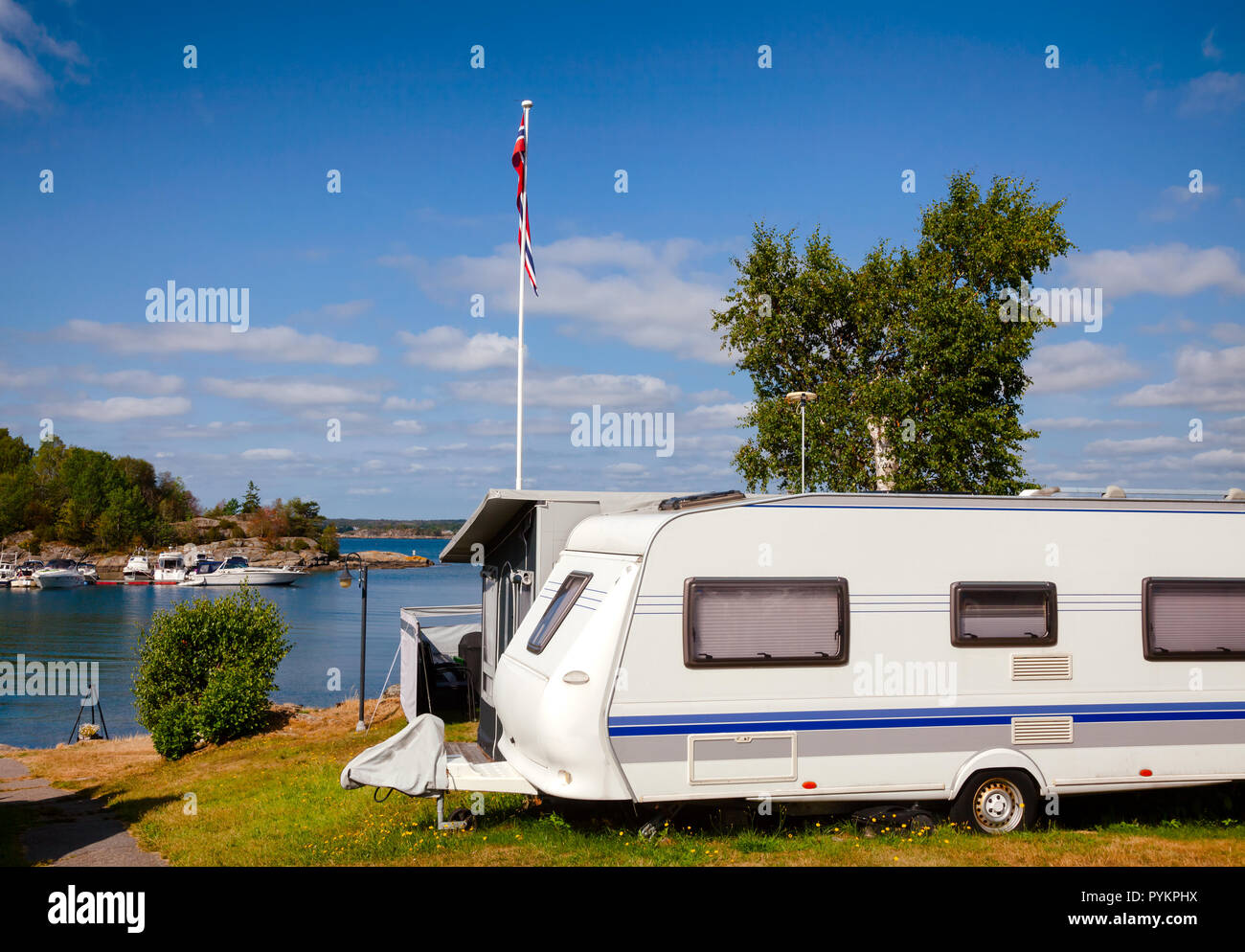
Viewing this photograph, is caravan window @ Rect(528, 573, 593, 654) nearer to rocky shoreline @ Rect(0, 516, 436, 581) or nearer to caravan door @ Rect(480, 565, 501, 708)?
caravan door @ Rect(480, 565, 501, 708)

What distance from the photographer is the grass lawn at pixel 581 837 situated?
320 inches

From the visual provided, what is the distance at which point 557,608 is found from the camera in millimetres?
9633

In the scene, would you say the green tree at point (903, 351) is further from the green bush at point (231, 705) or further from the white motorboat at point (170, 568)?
the white motorboat at point (170, 568)

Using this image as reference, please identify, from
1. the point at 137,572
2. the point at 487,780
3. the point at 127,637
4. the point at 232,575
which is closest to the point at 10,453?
the point at 137,572

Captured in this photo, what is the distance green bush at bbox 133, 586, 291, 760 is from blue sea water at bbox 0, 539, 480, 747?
213cm

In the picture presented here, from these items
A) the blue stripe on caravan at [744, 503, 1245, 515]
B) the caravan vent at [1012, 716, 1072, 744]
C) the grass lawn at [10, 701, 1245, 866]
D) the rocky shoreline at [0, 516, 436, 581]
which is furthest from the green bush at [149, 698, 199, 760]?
the rocky shoreline at [0, 516, 436, 581]

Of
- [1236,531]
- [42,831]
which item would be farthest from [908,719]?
[42,831]

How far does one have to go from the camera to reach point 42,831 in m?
13.3

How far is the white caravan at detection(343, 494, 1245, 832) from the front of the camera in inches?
330

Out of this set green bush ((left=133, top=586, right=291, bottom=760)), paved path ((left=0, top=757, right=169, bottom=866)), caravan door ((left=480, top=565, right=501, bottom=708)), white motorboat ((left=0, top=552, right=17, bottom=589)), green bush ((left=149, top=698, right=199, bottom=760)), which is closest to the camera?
paved path ((left=0, top=757, right=169, bottom=866))

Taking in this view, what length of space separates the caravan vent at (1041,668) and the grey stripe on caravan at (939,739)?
1.59ft

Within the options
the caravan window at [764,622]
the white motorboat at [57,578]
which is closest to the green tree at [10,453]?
the white motorboat at [57,578]

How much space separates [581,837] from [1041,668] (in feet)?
15.0
